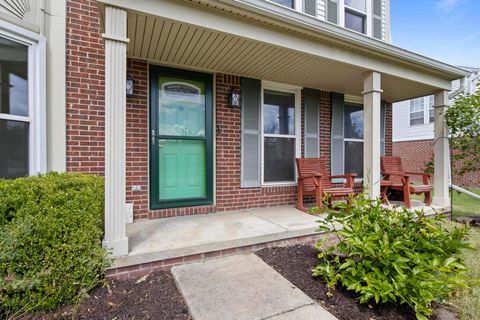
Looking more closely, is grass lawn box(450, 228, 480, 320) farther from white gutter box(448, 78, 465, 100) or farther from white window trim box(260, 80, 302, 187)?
white gutter box(448, 78, 465, 100)

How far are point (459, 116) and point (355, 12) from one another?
2848 mm

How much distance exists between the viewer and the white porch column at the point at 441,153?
441 cm

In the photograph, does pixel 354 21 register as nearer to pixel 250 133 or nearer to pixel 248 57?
pixel 248 57

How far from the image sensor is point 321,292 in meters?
2.05

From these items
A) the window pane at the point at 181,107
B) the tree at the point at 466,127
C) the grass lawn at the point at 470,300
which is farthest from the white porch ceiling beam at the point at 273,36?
the grass lawn at the point at 470,300

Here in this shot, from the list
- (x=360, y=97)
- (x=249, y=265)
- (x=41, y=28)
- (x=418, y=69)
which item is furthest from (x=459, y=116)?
(x=41, y=28)

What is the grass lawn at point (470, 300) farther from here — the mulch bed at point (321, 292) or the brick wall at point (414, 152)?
the brick wall at point (414, 152)

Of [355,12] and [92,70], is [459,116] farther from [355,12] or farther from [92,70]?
[92,70]

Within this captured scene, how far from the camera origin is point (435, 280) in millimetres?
1766

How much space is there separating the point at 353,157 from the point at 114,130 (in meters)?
4.63

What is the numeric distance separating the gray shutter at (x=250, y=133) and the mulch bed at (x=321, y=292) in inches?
60.7

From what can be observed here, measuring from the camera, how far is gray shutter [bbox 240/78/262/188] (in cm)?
404

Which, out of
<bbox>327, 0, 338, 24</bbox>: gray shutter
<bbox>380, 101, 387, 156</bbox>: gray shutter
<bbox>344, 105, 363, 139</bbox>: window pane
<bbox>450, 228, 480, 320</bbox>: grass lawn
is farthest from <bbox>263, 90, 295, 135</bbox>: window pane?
<bbox>450, 228, 480, 320</bbox>: grass lawn

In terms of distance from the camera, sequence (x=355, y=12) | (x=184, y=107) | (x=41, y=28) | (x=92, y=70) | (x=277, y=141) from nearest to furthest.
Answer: (x=41, y=28) < (x=92, y=70) < (x=184, y=107) < (x=277, y=141) < (x=355, y=12)
